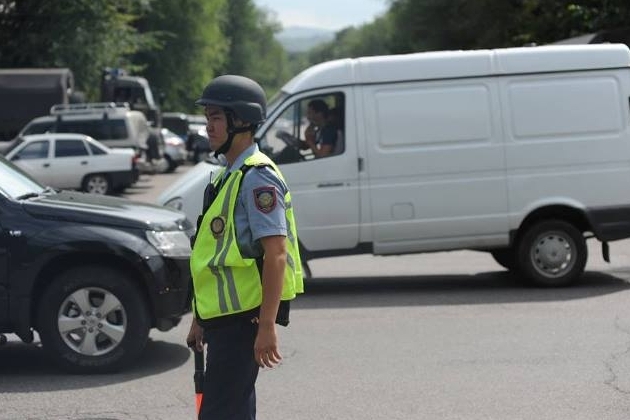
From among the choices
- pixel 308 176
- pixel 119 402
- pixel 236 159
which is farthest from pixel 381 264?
pixel 236 159

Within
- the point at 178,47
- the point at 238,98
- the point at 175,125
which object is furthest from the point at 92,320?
the point at 178,47

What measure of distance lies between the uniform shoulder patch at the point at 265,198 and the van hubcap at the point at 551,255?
7635mm

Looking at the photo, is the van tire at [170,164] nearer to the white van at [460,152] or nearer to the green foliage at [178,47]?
the green foliage at [178,47]

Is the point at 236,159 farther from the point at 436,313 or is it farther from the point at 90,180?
the point at 90,180

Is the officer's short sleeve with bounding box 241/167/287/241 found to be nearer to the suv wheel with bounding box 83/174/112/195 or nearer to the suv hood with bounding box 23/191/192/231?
the suv hood with bounding box 23/191/192/231

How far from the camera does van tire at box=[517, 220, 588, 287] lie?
11578 millimetres

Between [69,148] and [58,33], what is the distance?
1687cm

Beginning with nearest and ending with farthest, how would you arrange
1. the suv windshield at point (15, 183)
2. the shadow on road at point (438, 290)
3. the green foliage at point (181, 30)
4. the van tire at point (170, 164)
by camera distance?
the suv windshield at point (15, 183), the shadow on road at point (438, 290), the green foliage at point (181, 30), the van tire at point (170, 164)

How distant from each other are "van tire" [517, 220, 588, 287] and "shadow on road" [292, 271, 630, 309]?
12 centimetres

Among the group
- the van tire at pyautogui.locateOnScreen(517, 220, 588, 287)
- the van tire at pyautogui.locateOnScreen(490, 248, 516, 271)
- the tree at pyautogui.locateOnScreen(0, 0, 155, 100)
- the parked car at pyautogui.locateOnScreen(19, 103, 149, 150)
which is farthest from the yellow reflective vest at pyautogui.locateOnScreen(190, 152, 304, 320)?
the tree at pyautogui.locateOnScreen(0, 0, 155, 100)

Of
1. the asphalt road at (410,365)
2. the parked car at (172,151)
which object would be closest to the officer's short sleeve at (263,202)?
the asphalt road at (410,365)

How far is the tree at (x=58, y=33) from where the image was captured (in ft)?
141

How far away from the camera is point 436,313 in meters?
10.3

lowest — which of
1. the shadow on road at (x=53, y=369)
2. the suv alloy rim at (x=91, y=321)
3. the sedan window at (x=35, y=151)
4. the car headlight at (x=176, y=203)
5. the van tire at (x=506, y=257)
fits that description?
the shadow on road at (x=53, y=369)
